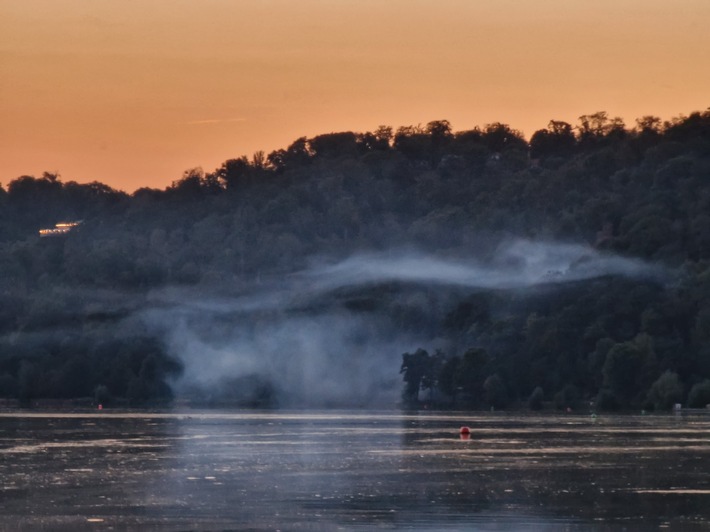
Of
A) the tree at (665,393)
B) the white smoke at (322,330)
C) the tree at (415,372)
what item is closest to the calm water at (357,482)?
the tree at (665,393)

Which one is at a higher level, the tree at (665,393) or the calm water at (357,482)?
the tree at (665,393)

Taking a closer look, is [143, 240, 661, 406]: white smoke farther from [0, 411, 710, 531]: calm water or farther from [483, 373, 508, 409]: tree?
[0, 411, 710, 531]: calm water

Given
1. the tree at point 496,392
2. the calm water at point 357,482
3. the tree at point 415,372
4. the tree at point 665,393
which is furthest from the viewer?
the tree at point 415,372

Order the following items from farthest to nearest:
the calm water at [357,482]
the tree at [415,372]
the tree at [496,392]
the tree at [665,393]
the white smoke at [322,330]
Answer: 1. the white smoke at [322,330]
2. the tree at [415,372]
3. the tree at [496,392]
4. the tree at [665,393]
5. the calm water at [357,482]

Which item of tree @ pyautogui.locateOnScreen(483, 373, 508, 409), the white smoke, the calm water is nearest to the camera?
the calm water

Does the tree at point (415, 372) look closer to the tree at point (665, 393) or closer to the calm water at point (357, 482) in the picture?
the tree at point (665, 393)

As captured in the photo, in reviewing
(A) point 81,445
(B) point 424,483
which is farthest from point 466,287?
(B) point 424,483

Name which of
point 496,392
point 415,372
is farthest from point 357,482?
point 415,372

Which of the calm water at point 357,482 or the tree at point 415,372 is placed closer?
the calm water at point 357,482

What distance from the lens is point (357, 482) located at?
43750 millimetres

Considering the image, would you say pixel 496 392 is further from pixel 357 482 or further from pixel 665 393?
pixel 357 482

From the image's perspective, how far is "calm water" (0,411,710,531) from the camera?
114 feet

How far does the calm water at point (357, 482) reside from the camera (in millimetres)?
34719

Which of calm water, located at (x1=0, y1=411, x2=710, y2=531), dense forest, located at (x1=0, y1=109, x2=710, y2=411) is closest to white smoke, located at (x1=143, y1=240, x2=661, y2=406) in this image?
dense forest, located at (x1=0, y1=109, x2=710, y2=411)
